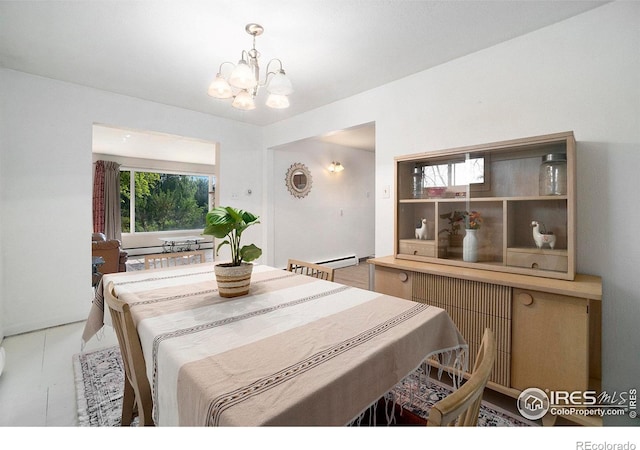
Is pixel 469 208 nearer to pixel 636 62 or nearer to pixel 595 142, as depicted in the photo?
pixel 595 142

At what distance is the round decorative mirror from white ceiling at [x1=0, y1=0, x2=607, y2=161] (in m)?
Answer: 2.01

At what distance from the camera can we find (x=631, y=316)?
1625 millimetres

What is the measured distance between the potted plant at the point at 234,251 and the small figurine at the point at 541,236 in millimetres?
1677

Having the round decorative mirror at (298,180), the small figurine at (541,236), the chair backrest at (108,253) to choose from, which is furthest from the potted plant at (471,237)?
the chair backrest at (108,253)

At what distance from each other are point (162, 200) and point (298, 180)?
481 cm

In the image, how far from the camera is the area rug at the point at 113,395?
5.24ft

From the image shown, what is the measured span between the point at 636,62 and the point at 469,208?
3.77 feet

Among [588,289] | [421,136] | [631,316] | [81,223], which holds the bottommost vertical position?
[631,316]

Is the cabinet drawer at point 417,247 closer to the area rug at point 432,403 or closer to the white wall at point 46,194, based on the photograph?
the area rug at point 432,403

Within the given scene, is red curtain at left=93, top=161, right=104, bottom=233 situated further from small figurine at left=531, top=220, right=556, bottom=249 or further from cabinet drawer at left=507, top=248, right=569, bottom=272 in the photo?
small figurine at left=531, top=220, right=556, bottom=249

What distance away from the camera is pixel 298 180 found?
494cm

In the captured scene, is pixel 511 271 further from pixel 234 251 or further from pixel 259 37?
pixel 259 37
